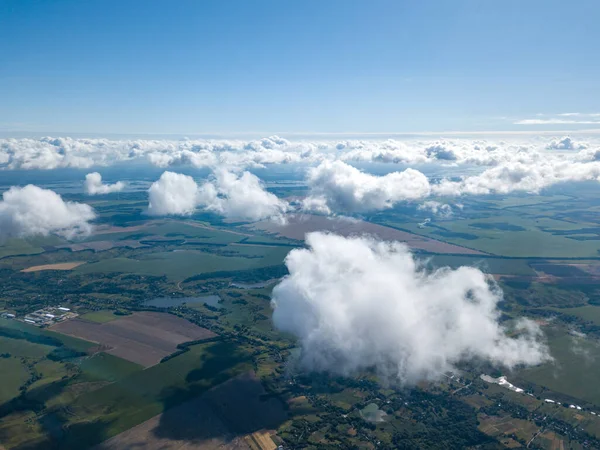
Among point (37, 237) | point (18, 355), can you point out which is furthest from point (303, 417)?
point (37, 237)

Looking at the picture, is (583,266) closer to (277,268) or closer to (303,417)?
(277,268)

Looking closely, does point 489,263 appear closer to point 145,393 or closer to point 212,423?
point 212,423

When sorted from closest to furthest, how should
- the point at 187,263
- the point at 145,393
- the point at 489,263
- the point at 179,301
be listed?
the point at 145,393 → the point at 179,301 → the point at 489,263 → the point at 187,263

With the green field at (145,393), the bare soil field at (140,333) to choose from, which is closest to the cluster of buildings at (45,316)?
the bare soil field at (140,333)

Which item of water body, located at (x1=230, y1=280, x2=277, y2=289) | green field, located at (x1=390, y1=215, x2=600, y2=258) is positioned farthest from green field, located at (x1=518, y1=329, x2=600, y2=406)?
green field, located at (x1=390, y1=215, x2=600, y2=258)

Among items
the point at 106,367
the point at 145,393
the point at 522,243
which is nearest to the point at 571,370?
the point at 145,393

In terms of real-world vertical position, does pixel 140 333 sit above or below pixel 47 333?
below
